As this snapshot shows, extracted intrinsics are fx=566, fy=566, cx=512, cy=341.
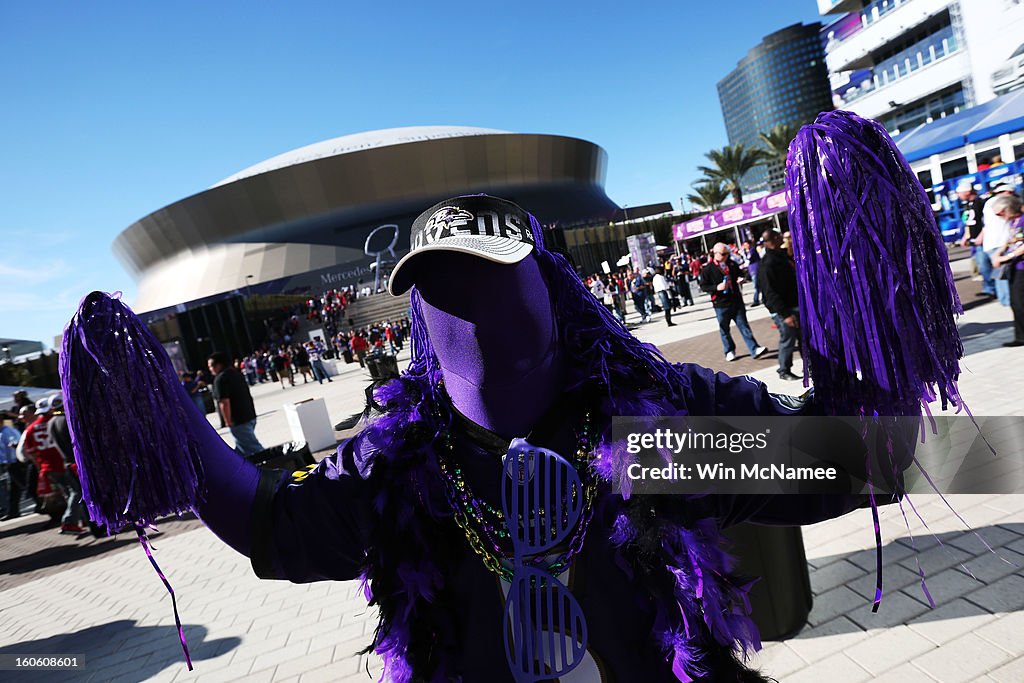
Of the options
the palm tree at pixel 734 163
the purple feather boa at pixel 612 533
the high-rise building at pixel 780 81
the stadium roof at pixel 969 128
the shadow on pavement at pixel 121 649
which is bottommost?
the shadow on pavement at pixel 121 649

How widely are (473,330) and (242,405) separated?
7025 mm

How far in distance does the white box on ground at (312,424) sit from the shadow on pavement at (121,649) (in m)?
4.15

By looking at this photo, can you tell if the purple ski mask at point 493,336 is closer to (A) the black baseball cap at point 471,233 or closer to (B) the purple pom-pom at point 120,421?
(A) the black baseball cap at point 471,233

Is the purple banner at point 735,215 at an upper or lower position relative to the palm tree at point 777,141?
lower

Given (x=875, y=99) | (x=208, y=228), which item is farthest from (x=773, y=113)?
(x=208, y=228)

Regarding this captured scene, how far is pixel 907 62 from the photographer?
27672mm

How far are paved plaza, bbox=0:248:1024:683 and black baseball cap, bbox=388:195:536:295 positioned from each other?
1.11 m

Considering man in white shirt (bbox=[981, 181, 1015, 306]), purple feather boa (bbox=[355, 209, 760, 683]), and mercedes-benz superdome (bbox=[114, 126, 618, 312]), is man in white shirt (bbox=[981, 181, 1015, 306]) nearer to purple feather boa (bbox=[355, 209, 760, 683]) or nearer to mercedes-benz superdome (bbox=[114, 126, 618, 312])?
purple feather boa (bbox=[355, 209, 760, 683])

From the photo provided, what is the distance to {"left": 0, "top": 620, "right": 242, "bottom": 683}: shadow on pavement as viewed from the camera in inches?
142

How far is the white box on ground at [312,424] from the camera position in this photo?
846cm

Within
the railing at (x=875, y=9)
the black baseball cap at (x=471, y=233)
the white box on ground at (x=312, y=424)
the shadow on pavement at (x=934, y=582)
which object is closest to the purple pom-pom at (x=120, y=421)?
the black baseball cap at (x=471, y=233)

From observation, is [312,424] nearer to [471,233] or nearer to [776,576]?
[776,576]

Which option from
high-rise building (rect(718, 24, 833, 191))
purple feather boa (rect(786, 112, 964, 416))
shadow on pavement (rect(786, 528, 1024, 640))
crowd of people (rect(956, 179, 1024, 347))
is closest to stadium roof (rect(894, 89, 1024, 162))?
crowd of people (rect(956, 179, 1024, 347))

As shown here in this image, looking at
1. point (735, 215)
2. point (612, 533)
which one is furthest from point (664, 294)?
point (612, 533)
